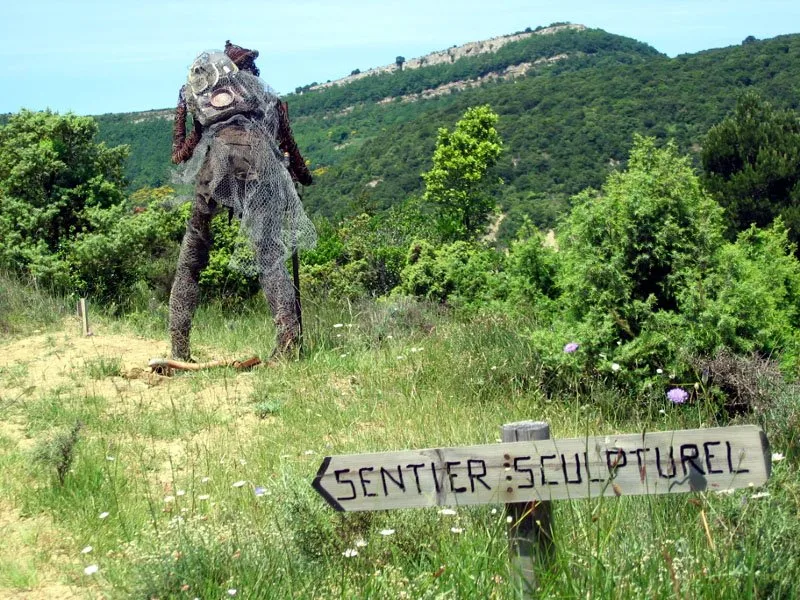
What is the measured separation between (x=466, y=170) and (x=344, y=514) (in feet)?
39.8

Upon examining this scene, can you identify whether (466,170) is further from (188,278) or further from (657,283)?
(657,283)

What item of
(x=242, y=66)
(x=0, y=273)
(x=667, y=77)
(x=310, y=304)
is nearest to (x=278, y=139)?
(x=242, y=66)

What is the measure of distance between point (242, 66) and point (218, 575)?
509cm

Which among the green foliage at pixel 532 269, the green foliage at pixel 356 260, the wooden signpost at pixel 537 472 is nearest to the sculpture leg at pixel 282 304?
the green foliage at pixel 532 269

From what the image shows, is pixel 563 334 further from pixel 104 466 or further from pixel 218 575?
pixel 218 575

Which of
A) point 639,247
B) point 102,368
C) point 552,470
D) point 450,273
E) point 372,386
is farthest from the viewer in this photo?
point 450,273

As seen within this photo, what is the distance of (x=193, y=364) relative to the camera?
736 cm

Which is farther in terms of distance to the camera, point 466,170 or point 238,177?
point 466,170

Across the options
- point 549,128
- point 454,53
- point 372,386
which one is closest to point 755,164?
point 372,386

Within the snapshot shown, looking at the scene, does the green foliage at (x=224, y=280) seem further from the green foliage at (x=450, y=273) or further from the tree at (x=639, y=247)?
the tree at (x=639, y=247)

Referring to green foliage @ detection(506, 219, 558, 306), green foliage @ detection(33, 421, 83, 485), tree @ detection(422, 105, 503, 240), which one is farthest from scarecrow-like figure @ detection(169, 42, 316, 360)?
tree @ detection(422, 105, 503, 240)

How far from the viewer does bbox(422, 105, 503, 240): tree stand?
1551cm

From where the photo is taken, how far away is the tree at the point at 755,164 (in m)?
22.1

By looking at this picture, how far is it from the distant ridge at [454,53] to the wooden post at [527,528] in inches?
3550
